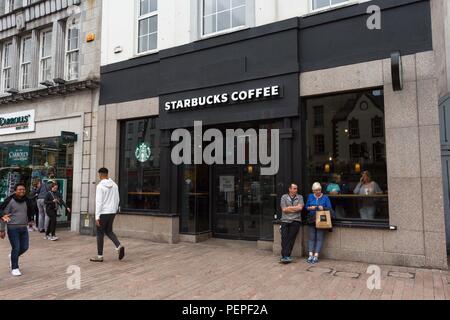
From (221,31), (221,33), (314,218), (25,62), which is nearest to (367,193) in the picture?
(314,218)

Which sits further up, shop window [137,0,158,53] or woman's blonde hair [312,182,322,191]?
shop window [137,0,158,53]

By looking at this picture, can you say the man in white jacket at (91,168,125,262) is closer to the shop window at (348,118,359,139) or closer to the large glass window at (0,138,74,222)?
the shop window at (348,118,359,139)

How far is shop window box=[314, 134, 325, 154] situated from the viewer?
8.29m

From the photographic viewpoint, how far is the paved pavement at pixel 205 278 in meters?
5.48

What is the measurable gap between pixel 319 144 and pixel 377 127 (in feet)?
4.21

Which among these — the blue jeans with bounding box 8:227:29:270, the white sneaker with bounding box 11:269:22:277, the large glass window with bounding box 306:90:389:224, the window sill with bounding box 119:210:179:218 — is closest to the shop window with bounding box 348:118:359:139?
the large glass window with bounding box 306:90:389:224

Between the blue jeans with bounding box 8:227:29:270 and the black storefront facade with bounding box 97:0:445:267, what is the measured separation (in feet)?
12.6

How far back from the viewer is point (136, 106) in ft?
36.3

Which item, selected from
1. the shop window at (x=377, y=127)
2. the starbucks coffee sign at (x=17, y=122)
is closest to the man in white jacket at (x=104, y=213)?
the shop window at (x=377, y=127)

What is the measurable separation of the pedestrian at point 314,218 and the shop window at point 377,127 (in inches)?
64.2

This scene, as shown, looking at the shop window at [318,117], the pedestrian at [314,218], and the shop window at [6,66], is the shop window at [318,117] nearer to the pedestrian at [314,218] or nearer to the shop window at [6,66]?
the pedestrian at [314,218]

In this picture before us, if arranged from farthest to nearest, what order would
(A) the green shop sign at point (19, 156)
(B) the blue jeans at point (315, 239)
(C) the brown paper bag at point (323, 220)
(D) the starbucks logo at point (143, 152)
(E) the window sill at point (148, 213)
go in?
(A) the green shop sign at point (19, 156) < (D) the starbucks logo at point (143, 152) < (E) the window sill at point (148, 213) < (B) the blue jeans at point (315, 239) < (C) the brown paper bag at point (323, 220)

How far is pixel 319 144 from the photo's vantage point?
328 inches
